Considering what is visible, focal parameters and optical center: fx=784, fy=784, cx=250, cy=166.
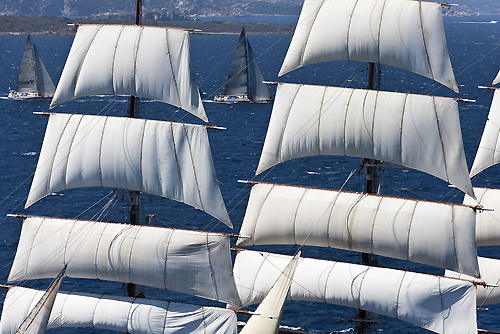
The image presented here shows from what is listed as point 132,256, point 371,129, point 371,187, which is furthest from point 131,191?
point 371,129

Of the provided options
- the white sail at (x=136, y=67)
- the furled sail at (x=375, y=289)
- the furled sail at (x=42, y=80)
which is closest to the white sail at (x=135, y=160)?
the white sail at (x=136, y=67)

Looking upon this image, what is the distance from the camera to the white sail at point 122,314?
132 ft

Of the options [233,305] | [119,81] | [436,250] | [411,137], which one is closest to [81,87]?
[119,81]

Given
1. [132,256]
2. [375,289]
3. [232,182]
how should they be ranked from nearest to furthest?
[132,256], [375,289], [232,182]

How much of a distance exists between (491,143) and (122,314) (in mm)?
23301

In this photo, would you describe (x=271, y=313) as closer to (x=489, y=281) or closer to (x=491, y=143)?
(x=489, y=281)

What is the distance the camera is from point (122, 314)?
41.4 metres

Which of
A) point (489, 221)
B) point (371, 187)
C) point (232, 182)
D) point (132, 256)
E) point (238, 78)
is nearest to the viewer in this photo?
point (132, 256)

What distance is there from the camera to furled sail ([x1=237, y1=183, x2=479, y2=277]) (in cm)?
4162

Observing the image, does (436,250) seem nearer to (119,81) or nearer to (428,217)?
(428,217)

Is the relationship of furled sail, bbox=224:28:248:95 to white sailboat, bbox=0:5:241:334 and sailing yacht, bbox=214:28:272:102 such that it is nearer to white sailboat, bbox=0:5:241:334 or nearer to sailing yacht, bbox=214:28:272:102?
sailing yacht, bbox=214:28:272:102

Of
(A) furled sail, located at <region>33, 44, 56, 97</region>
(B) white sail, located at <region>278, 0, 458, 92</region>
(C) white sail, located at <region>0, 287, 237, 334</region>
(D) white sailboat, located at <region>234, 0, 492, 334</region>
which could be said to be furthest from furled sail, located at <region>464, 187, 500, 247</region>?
(A) furled sail, located at <region>33, 44, 56, 97</region>

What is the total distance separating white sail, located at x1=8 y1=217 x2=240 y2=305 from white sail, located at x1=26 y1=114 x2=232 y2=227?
195 cm

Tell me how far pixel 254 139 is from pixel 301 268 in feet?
207
